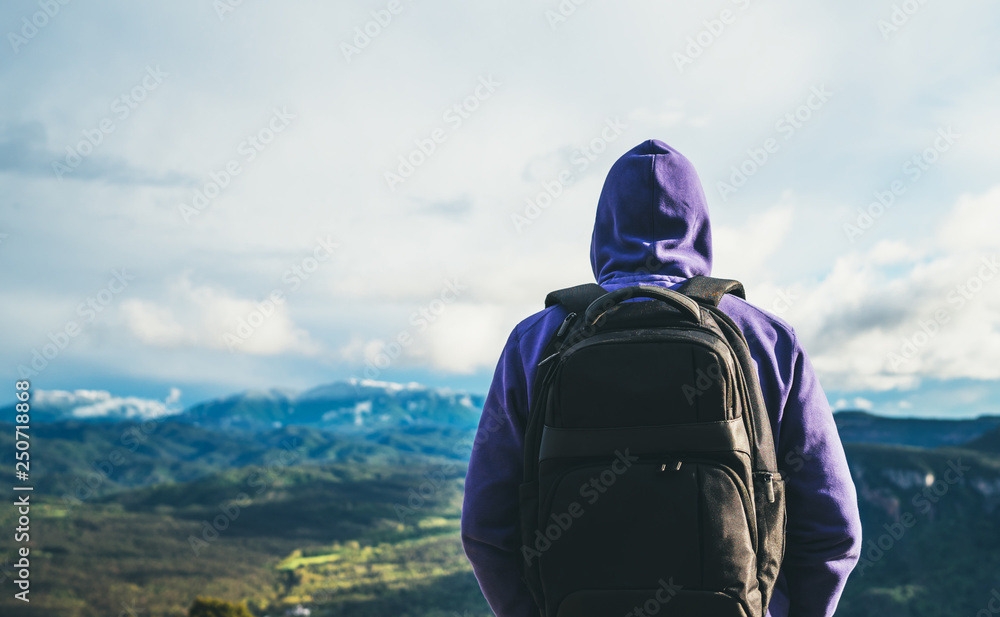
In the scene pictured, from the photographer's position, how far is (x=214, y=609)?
89875 millimetres

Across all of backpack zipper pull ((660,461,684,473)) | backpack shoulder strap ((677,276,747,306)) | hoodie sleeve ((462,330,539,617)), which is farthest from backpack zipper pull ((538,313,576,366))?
backpack zipper pull ((660,461,684,473))

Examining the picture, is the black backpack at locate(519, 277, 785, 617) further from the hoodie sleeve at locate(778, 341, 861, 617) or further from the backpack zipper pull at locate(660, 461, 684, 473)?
the hoodie sleeve at locate(778, 341, 861, 617)

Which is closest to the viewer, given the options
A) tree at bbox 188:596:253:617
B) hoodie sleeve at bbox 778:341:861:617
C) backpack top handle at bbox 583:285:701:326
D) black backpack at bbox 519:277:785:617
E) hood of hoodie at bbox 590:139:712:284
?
black backpack at bbox 519:277:785:617

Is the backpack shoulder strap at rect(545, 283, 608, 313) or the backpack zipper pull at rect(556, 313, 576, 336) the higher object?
the backpack shoulder strap at rect(545, 283, 608, 313)

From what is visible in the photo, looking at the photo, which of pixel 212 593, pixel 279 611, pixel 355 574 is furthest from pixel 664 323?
pixel 355 574

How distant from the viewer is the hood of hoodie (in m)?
3.76

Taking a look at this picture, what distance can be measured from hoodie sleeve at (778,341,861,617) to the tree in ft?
321

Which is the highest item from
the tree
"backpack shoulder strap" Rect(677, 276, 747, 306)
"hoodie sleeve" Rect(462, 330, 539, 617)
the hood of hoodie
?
the hood of hoodie

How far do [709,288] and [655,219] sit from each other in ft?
2.11

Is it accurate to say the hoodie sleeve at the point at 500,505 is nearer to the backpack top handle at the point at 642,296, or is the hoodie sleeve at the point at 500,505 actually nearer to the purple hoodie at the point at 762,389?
the purple hoodie at the point at 762,389

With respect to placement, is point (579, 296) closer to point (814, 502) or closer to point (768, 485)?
point (768, 485)

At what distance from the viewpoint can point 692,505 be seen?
289 centimetres

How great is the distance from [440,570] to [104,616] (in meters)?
77.9

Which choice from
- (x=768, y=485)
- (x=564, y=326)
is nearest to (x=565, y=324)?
(x=564, y=326)
